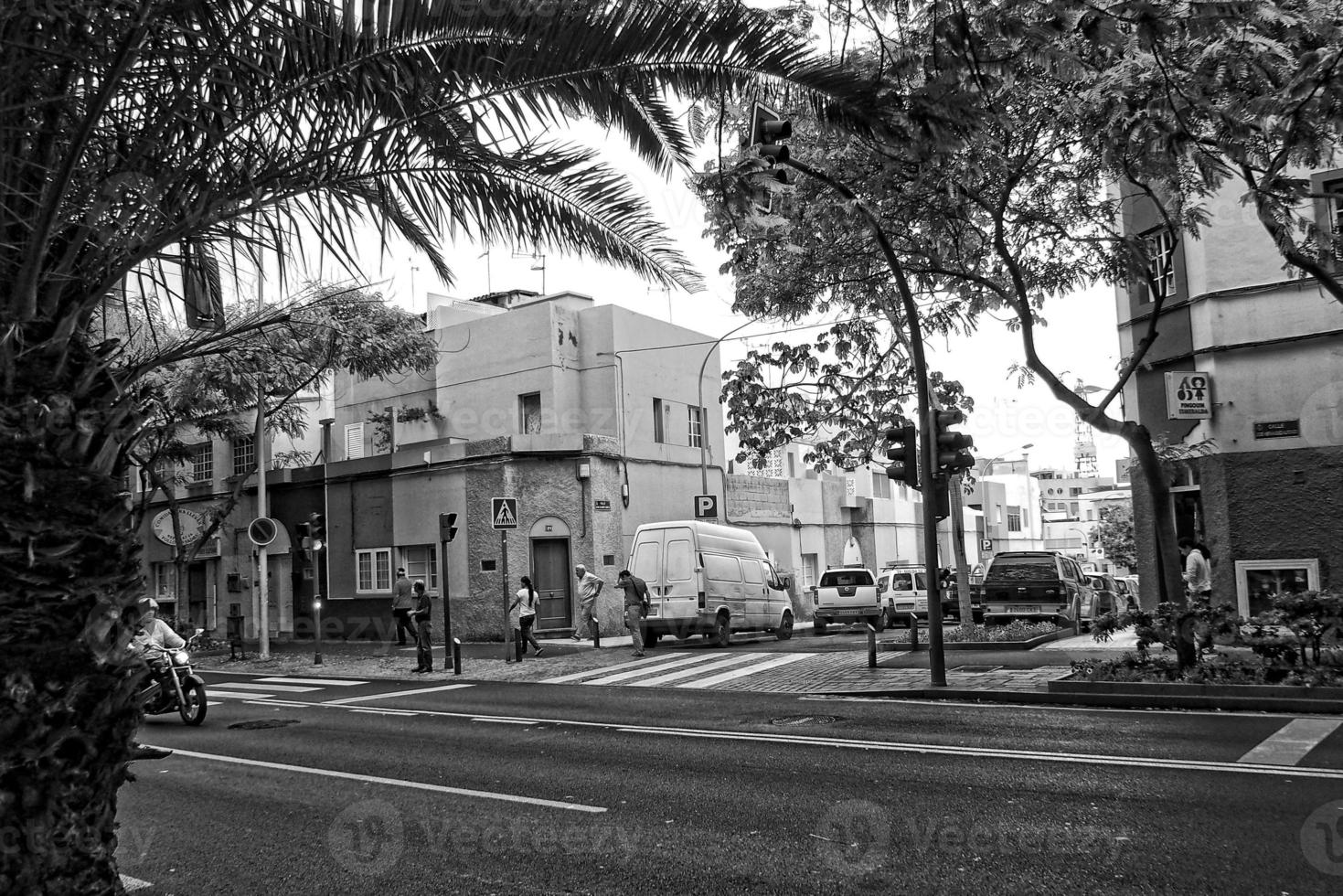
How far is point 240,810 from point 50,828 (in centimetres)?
422

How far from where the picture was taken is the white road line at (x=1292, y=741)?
309 inches

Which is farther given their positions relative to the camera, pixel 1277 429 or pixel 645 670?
pixel 645 670

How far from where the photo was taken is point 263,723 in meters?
12.1

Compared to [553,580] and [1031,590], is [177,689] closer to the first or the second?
[553,580]

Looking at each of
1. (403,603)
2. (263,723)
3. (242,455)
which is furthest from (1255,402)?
(242,455)

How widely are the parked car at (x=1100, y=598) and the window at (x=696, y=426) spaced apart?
11.2 meters

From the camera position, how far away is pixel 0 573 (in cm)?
317

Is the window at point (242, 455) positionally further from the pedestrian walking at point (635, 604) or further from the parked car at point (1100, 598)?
the parked car at point (1100, 598)

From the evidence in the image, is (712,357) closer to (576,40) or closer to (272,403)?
(272,403)

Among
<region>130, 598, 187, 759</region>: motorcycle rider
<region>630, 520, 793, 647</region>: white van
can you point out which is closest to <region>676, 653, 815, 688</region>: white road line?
<region>630, 520, 793, 647</region>: white van

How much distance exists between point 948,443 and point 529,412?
15.8 m

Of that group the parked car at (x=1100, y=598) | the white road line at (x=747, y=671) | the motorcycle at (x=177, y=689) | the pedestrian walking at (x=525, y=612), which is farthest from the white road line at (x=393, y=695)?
the parked car at (x=1100, y=598)

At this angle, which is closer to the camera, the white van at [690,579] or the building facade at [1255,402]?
the building facade at [1255,402]

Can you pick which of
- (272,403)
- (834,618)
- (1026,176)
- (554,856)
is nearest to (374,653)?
(272,403)
